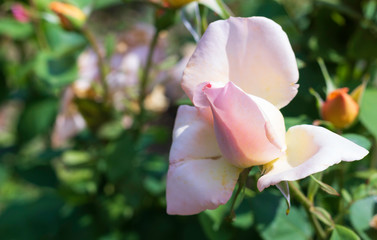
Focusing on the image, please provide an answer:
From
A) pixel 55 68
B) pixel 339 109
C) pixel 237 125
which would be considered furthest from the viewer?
pixel 55 68

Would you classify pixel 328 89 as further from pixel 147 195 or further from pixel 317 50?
pixel 147 195

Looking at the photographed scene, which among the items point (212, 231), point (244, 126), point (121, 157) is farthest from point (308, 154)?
point (121, 157)

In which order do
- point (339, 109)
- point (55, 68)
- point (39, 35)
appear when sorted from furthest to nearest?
point (39, 35), point (55, 68), point (339, 109)

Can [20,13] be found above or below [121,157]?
above

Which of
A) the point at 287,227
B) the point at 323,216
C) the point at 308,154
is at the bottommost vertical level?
the point at 287,227

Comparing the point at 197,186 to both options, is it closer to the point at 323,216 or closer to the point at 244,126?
the point at 244,126

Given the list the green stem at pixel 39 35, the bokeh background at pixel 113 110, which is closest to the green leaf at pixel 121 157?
the bokeh background at pixel 113 110

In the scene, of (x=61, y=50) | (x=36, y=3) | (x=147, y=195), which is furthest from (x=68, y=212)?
(x=36, y=3)
